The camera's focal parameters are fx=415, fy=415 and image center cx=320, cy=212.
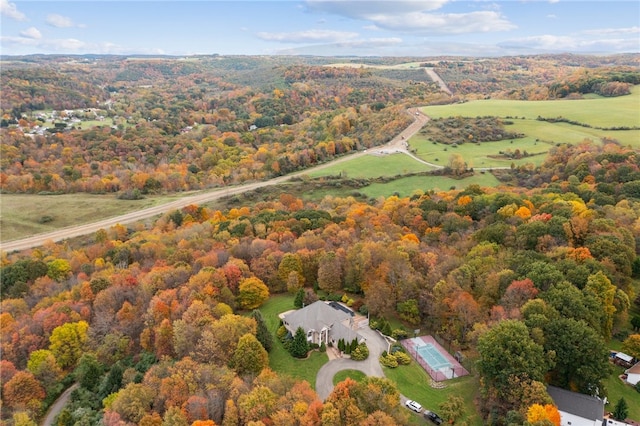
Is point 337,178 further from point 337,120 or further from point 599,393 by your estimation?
point 599,393

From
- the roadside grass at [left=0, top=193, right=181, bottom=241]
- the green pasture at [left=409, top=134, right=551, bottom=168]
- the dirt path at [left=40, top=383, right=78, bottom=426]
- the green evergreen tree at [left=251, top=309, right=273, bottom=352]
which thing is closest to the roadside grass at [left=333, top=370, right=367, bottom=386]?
the green evergreen tree at [left=251, top=309, right=273, bottom=352]

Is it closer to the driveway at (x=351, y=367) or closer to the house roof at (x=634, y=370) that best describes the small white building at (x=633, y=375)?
the house roof at (x=634, y=370)

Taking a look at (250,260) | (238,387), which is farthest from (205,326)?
(250,260)

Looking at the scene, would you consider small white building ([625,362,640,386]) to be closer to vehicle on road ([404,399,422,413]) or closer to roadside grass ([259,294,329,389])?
vehicle on road ([404,399,422,413])

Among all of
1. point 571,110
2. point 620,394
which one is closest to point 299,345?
point 620,394

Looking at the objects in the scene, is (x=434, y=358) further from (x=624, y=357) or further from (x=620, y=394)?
(x=624, y=357)
